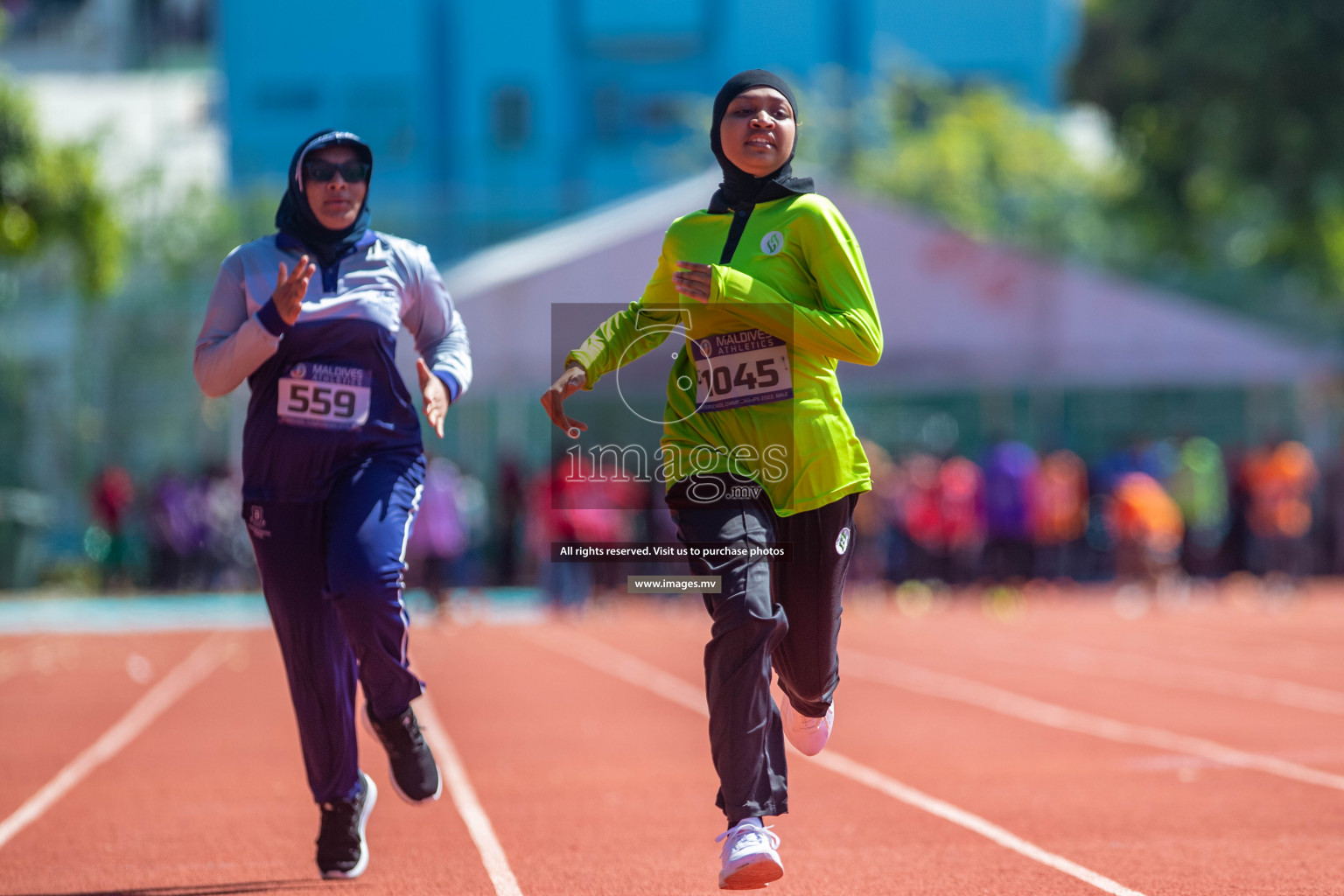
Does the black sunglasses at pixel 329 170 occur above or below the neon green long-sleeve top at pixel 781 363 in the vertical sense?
above

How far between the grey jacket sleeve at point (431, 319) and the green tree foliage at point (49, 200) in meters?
11.7

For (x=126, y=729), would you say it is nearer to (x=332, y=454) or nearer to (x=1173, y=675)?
(x=332, y=454)

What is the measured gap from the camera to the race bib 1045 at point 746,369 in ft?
16.0

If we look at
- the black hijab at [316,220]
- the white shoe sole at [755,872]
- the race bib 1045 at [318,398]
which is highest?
the black hijab at [316,220]

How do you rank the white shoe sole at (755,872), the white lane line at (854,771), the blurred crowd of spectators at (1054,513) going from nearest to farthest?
the white shoe sole at (755,872) → the white lane line at (854,771) → the blurred crowd of spectators at (1054,513)

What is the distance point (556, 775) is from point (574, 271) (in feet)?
47.4

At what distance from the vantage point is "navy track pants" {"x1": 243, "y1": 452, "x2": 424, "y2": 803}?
530 centimetres

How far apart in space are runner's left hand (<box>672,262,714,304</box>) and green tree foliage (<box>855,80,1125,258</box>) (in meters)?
38.5

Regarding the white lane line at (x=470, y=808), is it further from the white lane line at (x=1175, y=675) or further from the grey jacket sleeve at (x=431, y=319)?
the white lane line at (x=1175, y=675)

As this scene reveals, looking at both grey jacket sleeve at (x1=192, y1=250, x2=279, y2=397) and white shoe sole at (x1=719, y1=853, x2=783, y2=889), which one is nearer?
white shoe sole at (x1=719, y1=853, x2=783, y2=889)

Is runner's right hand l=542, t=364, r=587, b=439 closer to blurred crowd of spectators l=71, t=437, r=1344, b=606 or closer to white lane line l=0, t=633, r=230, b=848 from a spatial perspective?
white lane line l=0, t=633, r=230, b=848

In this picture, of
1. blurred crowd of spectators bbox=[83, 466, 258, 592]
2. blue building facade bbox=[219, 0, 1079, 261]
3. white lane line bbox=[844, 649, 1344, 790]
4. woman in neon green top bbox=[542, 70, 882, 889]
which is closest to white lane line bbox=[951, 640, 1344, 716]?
white lane line bbox=[844, 649, 1344, 790]

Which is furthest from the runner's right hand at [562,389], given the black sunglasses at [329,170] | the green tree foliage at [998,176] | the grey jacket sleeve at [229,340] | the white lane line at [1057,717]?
the green tree foliage at [998,176]

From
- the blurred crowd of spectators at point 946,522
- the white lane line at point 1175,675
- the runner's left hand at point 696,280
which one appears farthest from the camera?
the blurred crowd of spectators at point 946,522
